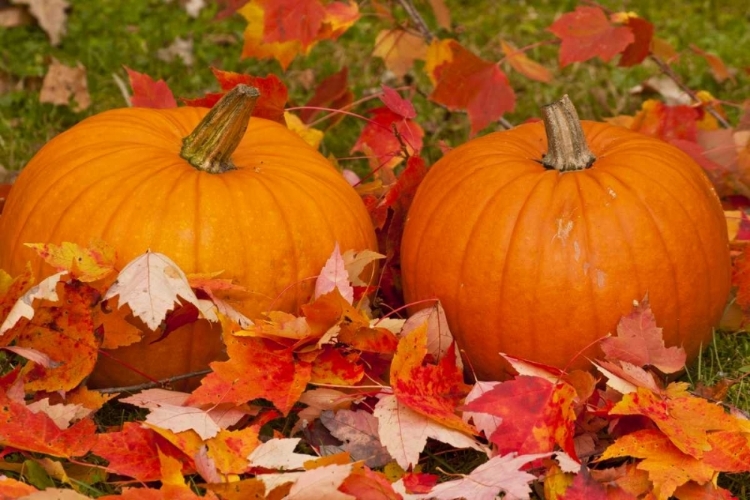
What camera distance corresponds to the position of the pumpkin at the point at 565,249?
2217 mm

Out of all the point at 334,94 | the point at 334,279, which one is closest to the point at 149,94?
the point at 334,94

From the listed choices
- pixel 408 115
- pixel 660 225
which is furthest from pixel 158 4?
pixel 660 225

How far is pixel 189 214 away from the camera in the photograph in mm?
2207

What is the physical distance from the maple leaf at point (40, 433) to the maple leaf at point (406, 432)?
561mm

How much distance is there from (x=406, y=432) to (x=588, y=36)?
1504mm

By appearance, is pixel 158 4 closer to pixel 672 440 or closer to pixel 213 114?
pixel 213 114

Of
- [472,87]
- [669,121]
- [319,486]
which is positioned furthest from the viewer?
[669,121]

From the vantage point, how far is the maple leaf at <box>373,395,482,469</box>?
1.98 metres

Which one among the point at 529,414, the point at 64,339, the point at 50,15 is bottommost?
the point at 529,414

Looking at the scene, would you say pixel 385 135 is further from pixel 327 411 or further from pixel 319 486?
pixel 319 486

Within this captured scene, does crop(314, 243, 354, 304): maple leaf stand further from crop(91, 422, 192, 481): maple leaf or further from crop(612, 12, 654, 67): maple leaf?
crop(612, 12, 654, 67): maple leaf

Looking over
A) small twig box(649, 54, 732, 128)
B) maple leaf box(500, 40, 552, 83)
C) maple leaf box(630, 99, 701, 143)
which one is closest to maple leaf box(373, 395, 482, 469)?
maple leaf box(630, 99, 701, 143)

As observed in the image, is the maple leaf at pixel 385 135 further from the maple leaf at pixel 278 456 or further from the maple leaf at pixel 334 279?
the maple leaf at pixel 278 456

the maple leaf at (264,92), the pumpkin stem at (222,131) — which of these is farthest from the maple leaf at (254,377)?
the maple leaf at (264,92)
